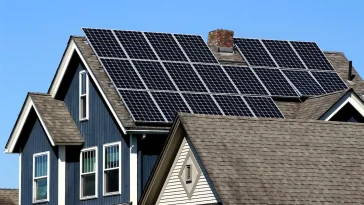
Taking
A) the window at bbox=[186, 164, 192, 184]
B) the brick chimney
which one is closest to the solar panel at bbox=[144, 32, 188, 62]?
the brick chimney

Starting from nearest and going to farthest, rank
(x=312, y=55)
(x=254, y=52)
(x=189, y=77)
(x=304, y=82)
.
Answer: (x=189, y=77), (x=304, y=82), (x=254, y=52), (x=312, y=55)

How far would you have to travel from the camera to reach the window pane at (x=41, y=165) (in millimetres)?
46188

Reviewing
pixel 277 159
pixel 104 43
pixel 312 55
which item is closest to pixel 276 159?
pixel 277 159

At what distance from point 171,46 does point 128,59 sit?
241 centimetres

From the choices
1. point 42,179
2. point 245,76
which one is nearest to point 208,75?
point 245,76

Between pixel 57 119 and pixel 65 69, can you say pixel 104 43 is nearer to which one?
pixel 65 69

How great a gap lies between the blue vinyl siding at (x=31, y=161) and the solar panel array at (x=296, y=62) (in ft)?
28.0

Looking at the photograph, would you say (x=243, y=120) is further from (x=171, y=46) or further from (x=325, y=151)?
(x=171, y=46)

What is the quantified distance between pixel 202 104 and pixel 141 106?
243cm

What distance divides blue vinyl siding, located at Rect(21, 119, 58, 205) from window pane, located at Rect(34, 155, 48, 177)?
0.30 m

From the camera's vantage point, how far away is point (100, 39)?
44.7 metres

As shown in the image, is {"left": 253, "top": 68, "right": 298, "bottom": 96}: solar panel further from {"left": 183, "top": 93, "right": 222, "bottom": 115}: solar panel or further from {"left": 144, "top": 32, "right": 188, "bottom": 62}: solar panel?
{"left": 144, "top": 32, "right": 188, "bottom": 62}: solar panel

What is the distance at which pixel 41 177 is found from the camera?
46.4m

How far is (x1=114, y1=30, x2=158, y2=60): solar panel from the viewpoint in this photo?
1759 inches
